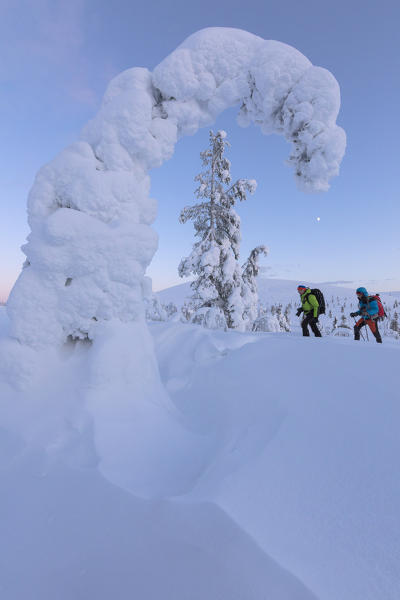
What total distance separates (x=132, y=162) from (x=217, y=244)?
8237mm

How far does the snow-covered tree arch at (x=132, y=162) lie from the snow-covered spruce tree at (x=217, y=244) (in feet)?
23.8

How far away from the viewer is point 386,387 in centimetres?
254

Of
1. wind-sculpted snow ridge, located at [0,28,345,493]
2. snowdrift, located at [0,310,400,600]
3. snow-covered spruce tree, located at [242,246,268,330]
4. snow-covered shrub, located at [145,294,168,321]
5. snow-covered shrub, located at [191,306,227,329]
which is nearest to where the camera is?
snowdrift, located at [0,310,400,600]

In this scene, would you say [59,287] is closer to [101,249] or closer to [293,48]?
[101,249]

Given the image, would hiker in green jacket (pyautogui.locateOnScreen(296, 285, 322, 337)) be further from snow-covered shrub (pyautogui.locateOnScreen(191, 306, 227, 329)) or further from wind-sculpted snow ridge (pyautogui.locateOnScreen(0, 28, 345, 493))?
snow-covered shrub (pyautogui.locateOnScreen(191, 306, 227, 329))

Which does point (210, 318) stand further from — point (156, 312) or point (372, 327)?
point (372, 327)

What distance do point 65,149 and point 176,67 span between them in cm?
205

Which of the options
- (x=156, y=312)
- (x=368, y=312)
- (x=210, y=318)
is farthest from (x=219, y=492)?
(x=210, y=318)

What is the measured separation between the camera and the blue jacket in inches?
249

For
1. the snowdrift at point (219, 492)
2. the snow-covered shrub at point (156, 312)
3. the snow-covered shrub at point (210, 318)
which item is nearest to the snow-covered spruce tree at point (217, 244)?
the snow-covered shrub at point (210, 318)

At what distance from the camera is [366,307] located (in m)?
6.47

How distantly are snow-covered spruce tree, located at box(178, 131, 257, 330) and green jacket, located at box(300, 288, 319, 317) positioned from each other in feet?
15.8

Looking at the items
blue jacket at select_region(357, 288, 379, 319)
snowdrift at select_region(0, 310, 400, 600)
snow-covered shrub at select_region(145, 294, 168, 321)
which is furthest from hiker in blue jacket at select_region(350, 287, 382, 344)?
snow-covered shrub at select_region(145, 294, 168, 321)

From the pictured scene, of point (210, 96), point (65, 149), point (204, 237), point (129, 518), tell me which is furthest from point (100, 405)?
point (204, 237)
